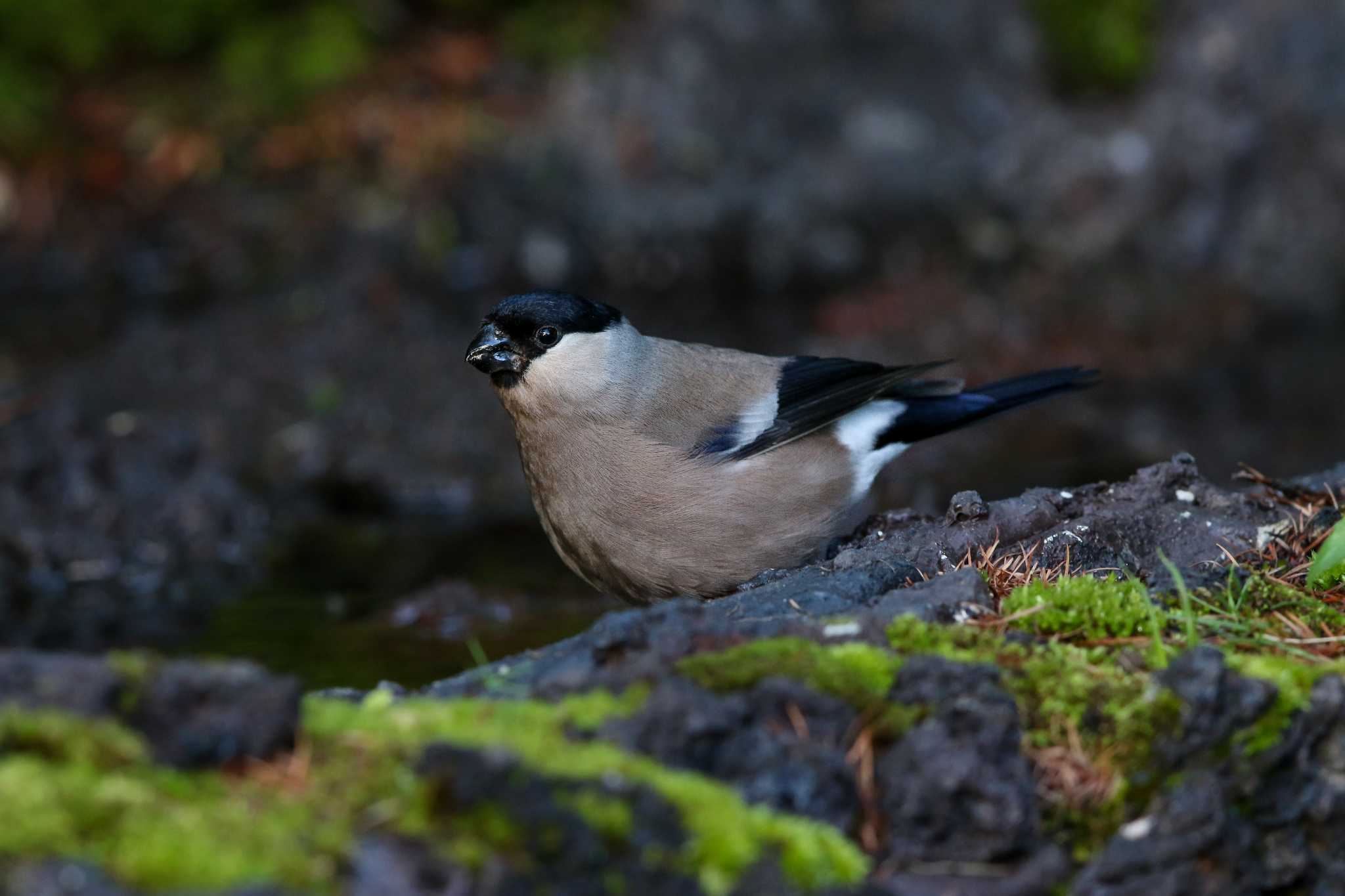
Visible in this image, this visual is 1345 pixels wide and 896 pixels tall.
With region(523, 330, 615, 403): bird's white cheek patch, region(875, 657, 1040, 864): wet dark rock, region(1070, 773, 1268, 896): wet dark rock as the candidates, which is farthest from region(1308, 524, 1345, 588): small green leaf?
region(523, 330, 615, 403): bird's white cheek patch

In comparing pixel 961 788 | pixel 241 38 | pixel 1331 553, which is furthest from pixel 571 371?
pixel 241 38

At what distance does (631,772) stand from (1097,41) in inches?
419

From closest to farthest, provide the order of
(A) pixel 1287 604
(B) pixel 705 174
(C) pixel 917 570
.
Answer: (A) pixel 1287 604
(C) pixel 917 570
(B) pixel 705 174

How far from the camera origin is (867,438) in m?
6.18

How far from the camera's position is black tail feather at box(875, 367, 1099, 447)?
6438mm

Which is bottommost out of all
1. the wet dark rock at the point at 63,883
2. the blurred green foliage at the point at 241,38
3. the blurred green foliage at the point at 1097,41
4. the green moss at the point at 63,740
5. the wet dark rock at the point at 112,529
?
the wet dark rock at the point at 112,529

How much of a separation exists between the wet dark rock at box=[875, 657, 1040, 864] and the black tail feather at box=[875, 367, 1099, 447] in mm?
3530

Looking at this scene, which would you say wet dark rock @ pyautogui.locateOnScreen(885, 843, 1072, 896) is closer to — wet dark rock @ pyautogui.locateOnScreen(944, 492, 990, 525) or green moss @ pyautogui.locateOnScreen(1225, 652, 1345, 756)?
green moss @ pyautogui.locateOnScreen(1225, 652, 1345, 756)

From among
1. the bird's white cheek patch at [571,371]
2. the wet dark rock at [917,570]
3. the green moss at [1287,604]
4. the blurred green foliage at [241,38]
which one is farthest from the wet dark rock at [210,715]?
the blurred green foliage at [241,38]

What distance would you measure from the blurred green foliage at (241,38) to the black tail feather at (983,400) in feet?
21.3

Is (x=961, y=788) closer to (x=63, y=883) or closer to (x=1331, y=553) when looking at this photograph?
(x=1331, y=553)

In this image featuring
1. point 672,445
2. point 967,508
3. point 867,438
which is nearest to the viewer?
point 967,508

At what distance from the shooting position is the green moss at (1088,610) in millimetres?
3467

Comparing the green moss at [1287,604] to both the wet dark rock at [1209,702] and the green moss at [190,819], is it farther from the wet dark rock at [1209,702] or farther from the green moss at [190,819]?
the green moss at [190,819]
